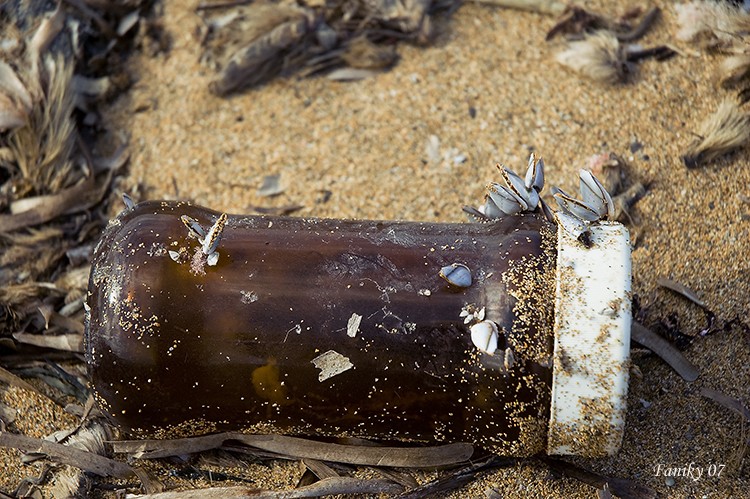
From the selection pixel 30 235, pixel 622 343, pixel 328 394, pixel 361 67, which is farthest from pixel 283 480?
pixel 361 67

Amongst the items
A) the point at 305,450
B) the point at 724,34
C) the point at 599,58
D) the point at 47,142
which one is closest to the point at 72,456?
the point at 305,450

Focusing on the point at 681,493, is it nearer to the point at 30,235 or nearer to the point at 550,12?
the point at 550,12

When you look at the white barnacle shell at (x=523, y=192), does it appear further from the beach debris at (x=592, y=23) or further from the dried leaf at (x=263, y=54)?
the dried leaf at (x=263, y=54)

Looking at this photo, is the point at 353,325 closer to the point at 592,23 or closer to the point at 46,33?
the point at 592,23

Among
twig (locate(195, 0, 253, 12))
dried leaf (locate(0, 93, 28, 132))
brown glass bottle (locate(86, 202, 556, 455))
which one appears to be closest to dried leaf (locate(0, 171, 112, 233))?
dried leaf (locate(0, 93, 28, 132))

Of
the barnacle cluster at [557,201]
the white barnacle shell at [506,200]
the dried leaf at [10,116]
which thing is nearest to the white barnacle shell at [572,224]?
the barnacle cluster at [557,201]
